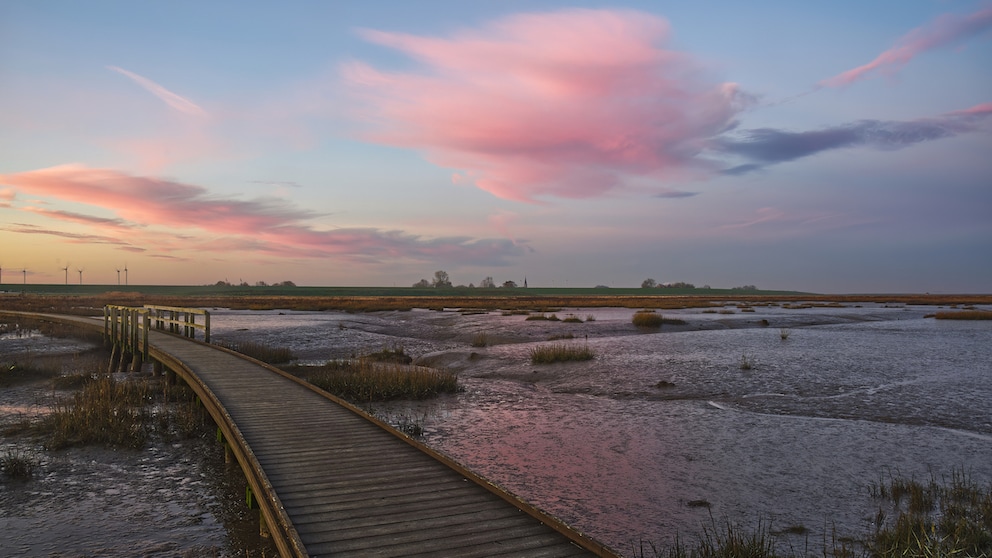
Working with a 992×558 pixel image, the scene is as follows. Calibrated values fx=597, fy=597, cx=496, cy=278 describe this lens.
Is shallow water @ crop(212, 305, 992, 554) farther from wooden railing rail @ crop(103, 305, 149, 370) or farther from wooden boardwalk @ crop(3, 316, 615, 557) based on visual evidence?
wooden railing rail @ crop(103, 305, 149, 370)

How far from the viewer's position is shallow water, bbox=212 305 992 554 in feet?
26.7

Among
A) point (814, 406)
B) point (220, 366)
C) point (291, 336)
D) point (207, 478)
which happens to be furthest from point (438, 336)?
point (207, 478)

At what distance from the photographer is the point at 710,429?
1238 centimetres

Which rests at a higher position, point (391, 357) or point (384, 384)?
point (384, 384)

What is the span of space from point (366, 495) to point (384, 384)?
9387 mm

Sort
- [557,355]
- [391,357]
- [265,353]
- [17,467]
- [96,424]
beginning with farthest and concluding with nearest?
[391,357], [265,353], [557,355], [96,424], [17,467]

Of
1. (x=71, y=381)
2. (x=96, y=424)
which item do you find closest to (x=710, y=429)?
(x=96, y=424)

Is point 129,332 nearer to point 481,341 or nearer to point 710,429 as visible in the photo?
point 481,341

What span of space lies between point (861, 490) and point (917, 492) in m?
0.81

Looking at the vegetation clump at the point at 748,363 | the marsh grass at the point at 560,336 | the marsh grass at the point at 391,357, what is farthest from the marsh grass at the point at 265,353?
A: the vegetation clump at the point at 748,363

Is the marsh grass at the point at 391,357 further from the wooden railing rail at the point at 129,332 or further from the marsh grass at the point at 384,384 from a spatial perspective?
the wooden railing rail at the point at 129,332

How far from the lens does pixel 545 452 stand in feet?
35.4

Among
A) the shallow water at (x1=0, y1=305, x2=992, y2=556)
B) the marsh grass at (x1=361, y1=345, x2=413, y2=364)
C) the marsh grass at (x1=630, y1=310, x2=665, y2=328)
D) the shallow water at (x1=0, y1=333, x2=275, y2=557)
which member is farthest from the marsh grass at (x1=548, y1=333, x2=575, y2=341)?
the shallow water at (x1=0, y1=333, x2=275, y2=557)

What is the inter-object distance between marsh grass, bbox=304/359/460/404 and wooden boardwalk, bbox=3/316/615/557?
4.49m
